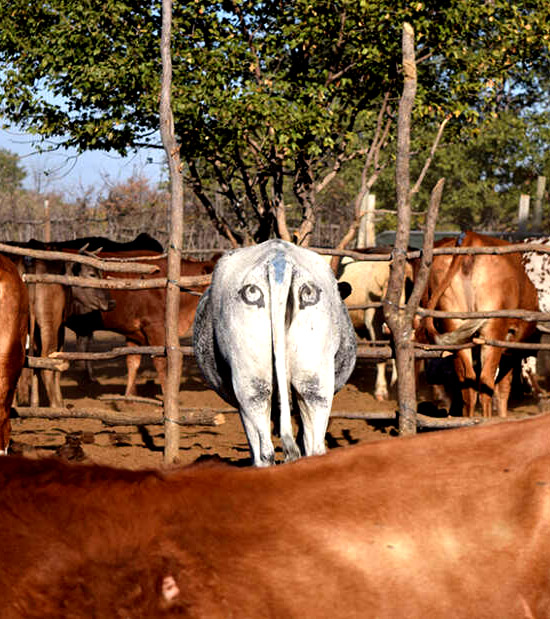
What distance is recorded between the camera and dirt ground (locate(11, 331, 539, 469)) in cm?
648

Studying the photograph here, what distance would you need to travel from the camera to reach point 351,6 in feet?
27.7

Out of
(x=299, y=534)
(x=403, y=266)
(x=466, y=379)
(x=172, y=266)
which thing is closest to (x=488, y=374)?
(x=466, y=379)

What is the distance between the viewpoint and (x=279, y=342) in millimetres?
3752

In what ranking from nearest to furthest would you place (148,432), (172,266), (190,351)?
(172,266) → (190,351) → (148,432)

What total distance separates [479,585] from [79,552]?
0.58m

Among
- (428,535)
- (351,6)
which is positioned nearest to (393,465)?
(428,535)

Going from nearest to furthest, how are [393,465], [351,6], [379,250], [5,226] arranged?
[393,465] → [351,6] → [379,250] → [5,226]

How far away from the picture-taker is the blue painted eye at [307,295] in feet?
12.7

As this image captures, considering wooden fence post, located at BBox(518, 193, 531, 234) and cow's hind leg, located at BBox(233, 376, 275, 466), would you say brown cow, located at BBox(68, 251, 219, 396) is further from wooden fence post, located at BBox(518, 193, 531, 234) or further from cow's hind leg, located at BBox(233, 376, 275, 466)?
wooden fence post, located at BBox(518, 193, 531, 234)

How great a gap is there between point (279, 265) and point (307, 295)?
0.62 ft

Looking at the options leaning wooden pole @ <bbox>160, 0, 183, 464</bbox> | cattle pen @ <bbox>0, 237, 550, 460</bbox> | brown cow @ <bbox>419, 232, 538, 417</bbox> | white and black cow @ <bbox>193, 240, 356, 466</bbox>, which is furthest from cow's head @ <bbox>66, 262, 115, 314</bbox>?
white and black cow @ <bbox>193, 240, 356, 466</bbox>

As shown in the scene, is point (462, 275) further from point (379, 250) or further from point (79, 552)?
point (79, 552)

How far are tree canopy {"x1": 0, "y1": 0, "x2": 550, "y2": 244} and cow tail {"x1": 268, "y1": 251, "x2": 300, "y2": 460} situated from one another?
4487mm

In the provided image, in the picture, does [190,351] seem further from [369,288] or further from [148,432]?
[369,288]
